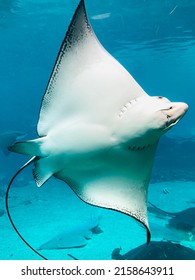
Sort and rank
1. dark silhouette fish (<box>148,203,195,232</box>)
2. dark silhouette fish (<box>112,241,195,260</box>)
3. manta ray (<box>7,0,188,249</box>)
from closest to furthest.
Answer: manta ray (<box>7,0,188,249</box>) → dark silhouette fish (<box>112,241,195,260</box>) → dark silhouette fish (<box>148,203,195,232</box>)

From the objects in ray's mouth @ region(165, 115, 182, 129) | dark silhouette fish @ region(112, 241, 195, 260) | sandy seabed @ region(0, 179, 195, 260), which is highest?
ray's mouth @ region(165, 115, 182, 129)

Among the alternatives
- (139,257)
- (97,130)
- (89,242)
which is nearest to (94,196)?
(97,130)

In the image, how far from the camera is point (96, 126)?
2.37 metres

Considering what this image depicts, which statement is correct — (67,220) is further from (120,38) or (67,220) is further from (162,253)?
(120,38)

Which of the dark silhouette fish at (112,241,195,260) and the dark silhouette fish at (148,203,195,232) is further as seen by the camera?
the dark silhouette fish at (148,203,195,232)

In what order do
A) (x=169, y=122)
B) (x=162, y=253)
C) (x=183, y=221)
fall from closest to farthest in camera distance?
(x=169, y=122) < (x=162, y=253) < (x=183, y=221)

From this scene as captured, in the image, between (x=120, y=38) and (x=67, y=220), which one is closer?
(x=67, y=220)

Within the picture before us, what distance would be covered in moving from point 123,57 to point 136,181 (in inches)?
977

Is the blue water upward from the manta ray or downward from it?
downward

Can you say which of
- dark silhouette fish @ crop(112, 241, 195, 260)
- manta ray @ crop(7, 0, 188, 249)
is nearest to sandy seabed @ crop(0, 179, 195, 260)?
dark silhouette fish @ crop(112, 241, 195, 260)

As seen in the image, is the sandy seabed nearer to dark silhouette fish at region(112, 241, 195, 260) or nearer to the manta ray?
dark silhouette fish at region(112, 241, 195, 260)

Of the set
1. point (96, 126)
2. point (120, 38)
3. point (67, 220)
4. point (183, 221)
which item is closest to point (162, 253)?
point (183, 221)

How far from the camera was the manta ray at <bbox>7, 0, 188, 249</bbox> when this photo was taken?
7.35ft

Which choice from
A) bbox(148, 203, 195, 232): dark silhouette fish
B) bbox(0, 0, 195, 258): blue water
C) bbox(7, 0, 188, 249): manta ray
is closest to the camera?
bbox(7, 0, 188, 249): manta ray
